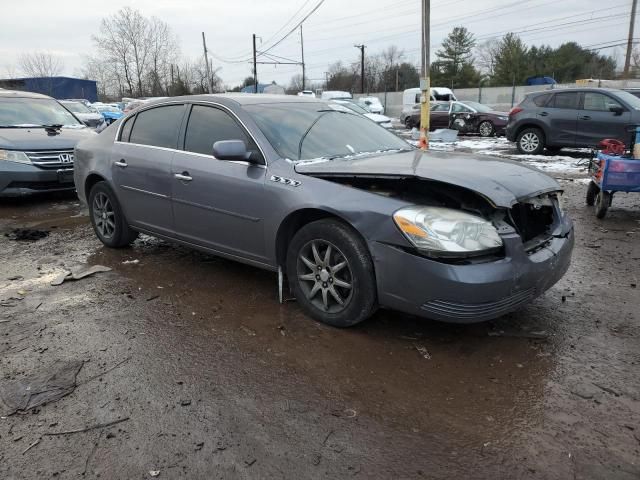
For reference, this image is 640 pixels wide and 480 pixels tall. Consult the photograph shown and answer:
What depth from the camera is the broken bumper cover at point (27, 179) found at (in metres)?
7.36

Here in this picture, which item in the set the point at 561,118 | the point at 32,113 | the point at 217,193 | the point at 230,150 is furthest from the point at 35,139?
the point at 561,118

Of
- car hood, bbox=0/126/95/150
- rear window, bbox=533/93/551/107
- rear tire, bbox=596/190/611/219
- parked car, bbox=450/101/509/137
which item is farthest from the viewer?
parked car, bbox=450/101/509/137

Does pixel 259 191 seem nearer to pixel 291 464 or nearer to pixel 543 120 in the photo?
pixel 291 464

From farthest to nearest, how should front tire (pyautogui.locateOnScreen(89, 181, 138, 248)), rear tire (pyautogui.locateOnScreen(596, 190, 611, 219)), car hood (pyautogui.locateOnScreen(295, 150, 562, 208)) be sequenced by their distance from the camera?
rear tire (pyautogui.locateOnScreen(596, 190, 611, 219)) → front tire (pyautogui.locateOnScreen(89, 181, 138, 248)) → car hood (pyautogui.locateOnScreen(295, 150, 562, 208))

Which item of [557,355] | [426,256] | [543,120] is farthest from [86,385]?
[543,120]

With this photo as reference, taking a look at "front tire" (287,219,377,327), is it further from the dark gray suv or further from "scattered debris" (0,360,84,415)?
the dark gray suv

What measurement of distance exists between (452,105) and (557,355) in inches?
778

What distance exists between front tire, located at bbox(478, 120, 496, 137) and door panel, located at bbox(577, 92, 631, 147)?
794 cm

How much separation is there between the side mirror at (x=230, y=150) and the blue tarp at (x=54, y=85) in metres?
57.2

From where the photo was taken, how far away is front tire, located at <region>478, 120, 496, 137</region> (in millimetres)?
19766

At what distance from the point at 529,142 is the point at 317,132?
1073cm

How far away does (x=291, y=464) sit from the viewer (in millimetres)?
2232

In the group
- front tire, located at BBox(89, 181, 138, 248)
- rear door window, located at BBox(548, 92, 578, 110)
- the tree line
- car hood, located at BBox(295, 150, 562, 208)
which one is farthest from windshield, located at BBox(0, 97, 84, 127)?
the tree line

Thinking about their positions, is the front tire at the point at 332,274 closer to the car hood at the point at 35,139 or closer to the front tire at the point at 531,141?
the car hood at the point at 35,139
